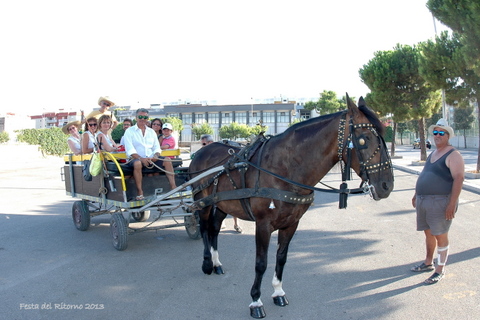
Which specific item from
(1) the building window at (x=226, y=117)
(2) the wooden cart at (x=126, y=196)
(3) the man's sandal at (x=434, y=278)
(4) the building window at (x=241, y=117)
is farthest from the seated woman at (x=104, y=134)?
(1) the building window at (x=226, y=117)

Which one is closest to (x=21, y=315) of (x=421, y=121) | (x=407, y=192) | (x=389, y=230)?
(x=389, y=230)

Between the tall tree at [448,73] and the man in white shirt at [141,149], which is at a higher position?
the tall tree at [448,73]

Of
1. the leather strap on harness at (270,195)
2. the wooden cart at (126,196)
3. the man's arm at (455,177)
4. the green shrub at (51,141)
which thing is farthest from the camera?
the green shrub at (51,141)

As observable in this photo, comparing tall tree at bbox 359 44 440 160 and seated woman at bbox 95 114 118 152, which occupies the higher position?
tall tree at bbox 359 44 440 160

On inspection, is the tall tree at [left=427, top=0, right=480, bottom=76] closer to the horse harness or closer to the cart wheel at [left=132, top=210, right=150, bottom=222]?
the horse harness

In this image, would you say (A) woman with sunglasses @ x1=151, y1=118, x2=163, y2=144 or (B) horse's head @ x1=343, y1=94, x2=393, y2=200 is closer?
(B) horse's head @ x1=343, y1=94, x2=393, y2=200

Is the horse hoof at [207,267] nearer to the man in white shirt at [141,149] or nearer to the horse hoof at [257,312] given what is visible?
the horse hoof at [257,312]

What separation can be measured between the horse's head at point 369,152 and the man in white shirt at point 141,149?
3.35 metres

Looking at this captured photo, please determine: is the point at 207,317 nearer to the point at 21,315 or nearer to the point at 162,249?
the point at 21,315

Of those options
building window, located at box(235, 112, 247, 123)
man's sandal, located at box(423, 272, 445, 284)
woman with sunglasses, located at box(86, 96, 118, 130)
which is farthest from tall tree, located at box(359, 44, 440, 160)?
building window, located at box(235, 112, 247, 123)

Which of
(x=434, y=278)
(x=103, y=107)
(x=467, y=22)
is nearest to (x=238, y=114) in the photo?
(x=467, y=22)

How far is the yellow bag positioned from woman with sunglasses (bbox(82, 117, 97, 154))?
2.95 ft

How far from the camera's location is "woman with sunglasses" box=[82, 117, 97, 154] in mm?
7621

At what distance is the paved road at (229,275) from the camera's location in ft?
13.6
